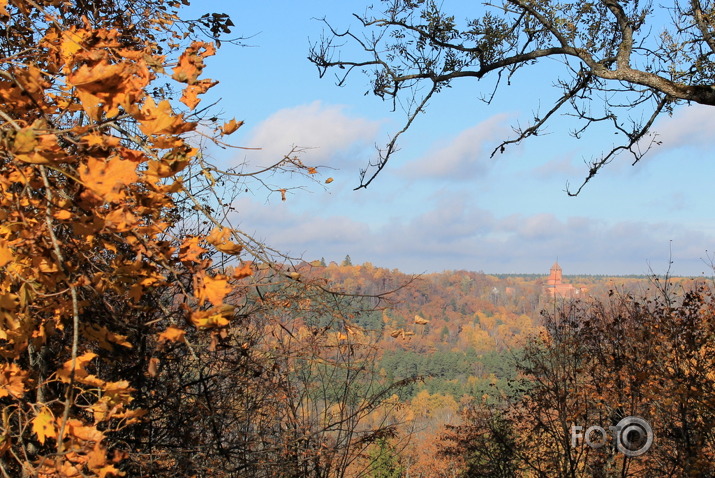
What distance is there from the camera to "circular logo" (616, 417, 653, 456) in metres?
8.77

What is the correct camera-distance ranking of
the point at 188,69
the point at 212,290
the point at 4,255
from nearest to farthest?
the point at 4,255 < the point at 212,290 < the point at 188,69

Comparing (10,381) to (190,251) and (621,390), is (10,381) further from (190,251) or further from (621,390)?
(621,390)

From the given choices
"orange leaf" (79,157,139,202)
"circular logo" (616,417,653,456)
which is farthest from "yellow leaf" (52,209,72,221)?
"circular logo" (616,417,653,456)

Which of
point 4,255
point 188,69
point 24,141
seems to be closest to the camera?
point 24,141

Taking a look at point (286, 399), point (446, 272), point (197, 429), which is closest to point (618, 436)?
point (286, 399)

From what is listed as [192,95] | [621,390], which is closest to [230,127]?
[192,95]

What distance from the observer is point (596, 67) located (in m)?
4.19

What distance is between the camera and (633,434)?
9320mm

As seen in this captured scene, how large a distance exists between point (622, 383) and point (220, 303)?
11324 mm

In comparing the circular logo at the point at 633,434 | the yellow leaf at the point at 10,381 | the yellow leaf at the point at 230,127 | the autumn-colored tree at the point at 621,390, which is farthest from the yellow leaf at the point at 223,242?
the circular logo at the point at 633,434

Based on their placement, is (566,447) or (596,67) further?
(566,447)

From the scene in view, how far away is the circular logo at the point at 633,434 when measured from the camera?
8773mm

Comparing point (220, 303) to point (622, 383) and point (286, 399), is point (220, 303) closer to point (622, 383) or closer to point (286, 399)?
point (286, 399)

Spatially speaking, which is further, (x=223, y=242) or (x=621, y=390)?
(x=621, y=390)
